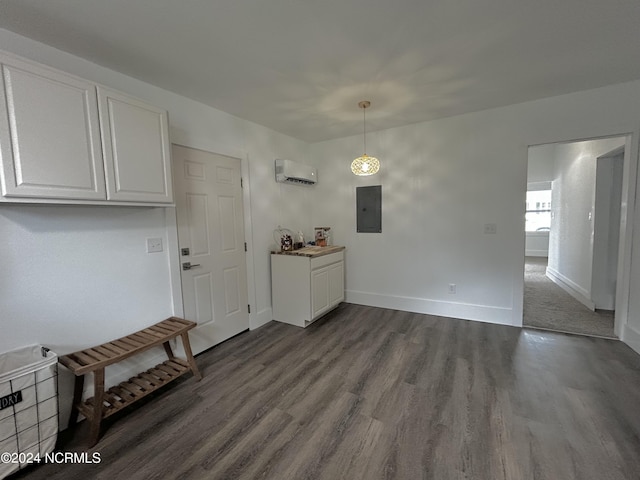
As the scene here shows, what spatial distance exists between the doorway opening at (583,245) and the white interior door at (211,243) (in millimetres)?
3475

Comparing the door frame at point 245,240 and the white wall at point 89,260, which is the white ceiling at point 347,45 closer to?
the white wall at point 89,260

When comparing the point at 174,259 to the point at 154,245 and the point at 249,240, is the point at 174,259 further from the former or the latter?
the point at 249,240

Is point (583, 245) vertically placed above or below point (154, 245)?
below

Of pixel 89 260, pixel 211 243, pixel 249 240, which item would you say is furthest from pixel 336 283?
pixel 89 260

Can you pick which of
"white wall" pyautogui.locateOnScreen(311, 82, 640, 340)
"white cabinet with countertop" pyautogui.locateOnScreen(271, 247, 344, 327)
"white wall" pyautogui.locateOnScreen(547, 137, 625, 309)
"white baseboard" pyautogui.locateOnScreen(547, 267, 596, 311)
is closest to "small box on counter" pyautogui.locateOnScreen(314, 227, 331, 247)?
"white wall" pyautogui.locateOnScreen(311, 82, 640, 340)

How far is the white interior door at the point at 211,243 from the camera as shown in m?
2.52

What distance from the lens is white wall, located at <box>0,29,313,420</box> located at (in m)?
1.61

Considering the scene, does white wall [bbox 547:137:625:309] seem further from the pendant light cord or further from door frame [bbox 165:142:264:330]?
door frame [bbox 165:142:264:330]

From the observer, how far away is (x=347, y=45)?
183 cm

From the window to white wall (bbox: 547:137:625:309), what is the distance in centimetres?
276

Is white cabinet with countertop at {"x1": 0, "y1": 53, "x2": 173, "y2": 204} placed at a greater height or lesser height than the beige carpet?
greater

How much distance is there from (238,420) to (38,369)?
1173 mm

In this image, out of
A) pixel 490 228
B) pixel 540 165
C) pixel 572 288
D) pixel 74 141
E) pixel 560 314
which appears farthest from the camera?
pixel 540 165

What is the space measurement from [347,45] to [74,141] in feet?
6.05
